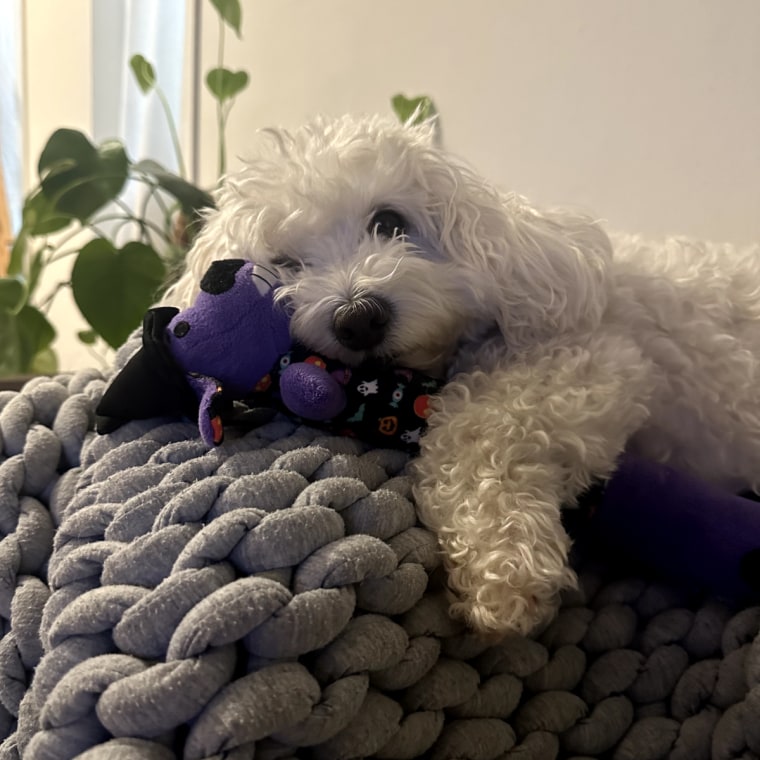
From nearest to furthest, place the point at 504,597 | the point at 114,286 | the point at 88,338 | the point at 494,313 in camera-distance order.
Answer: the point at 504,597, the point at 494,313, the point at 114,286, the point at 88,338

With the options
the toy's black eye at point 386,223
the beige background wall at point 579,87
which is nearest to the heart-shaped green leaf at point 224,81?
the beige background wall at point 579,87

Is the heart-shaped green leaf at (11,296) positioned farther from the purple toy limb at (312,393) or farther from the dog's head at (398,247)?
the purple toy limb at (312,393)

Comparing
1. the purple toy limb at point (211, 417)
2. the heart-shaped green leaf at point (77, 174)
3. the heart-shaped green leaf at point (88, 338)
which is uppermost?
the heart-shaped green leaf at point (77, 174)

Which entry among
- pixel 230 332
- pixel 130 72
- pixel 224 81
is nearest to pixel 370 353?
pixel 230 332

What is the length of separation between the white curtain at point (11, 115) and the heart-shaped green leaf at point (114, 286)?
1.63 meters

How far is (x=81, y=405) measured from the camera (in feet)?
2.58

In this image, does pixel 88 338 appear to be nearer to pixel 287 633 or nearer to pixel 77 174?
pixel 77 174

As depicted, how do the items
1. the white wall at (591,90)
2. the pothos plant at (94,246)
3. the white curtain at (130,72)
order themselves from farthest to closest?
the white curtain at (130,72) < the pothos plant at (94,246) < the white wall at (591,90)

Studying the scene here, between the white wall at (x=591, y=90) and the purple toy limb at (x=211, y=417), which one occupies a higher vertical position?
the white wall at (x=591, y=90)

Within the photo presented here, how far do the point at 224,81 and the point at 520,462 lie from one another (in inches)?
47.5

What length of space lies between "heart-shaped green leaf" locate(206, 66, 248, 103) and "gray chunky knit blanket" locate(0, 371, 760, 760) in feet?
3.36

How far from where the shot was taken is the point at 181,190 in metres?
1.41

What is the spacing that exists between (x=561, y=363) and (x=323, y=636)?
40 cm

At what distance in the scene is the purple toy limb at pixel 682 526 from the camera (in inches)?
25.9
